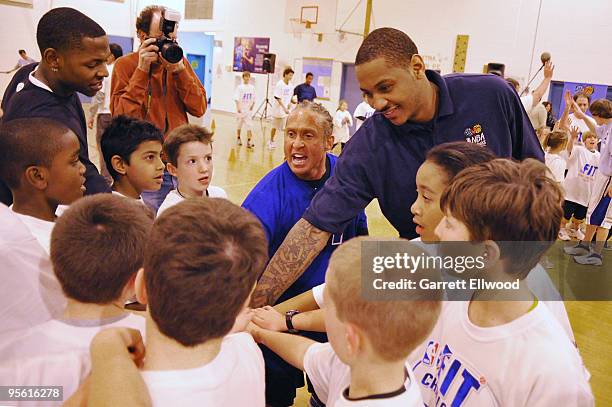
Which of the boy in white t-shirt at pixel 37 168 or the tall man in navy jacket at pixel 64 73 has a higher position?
the tall man in navy jacket at pixel 64 73

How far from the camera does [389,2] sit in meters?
14.2

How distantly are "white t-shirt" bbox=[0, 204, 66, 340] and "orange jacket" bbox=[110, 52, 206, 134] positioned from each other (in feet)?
6.58

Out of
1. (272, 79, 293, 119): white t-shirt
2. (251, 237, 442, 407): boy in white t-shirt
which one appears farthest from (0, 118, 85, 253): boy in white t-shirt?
(272, 79, 293, 119): white t-shirt

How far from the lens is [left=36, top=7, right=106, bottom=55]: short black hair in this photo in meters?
2.36

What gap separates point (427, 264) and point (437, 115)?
1226 mm

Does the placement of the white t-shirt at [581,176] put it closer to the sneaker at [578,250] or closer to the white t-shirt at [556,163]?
the white t-shirt at [556,163]

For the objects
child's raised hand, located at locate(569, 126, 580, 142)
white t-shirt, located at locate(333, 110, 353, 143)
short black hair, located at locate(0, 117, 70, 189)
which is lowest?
white t-shirt, located at locate(333, 110, 353, 143)

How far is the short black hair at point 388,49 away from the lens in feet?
6.34

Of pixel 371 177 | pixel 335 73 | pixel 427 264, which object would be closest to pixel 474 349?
pixel 427 264

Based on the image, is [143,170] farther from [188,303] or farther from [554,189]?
[554,189]

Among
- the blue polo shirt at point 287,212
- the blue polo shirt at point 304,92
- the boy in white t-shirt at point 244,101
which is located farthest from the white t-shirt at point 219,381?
the blue polo shirt at point 304,92

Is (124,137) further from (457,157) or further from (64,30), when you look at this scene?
(457,157)

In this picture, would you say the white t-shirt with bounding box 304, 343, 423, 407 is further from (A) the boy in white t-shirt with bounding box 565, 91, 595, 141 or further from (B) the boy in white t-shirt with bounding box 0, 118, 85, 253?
(A) the boy in white t-shirt with bounding box 565, 91, 595, 141

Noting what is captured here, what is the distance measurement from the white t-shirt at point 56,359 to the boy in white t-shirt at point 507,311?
97cm
